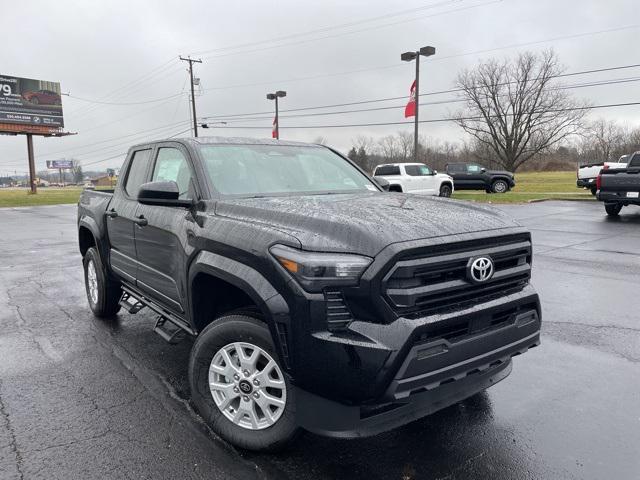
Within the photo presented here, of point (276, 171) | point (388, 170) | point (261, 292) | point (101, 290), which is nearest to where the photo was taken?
point (261, 292)

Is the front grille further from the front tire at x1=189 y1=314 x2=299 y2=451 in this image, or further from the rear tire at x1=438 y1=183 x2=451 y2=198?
the rear tire at x1=438 y1=183 x2=451 y2=198

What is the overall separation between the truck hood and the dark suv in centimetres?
2752

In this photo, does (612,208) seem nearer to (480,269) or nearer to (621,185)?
(621,185)

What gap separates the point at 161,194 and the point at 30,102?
5155 centimetres

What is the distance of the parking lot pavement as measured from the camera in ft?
9.01

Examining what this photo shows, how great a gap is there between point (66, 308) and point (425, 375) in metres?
5.26

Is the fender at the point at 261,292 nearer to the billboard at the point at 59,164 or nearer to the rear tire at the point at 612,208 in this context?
the rear tire at the point at 612,208

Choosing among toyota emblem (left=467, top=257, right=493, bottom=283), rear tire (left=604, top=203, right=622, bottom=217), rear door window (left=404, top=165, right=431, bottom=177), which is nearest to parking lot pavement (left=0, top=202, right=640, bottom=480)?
toyota emblem (left=467, top=257, right=493, bottom=283)

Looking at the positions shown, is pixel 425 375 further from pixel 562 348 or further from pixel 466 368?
pixel 562 348

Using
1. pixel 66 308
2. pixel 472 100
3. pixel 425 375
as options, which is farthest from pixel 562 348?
pixel 472 100

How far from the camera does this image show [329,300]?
93.0 inches

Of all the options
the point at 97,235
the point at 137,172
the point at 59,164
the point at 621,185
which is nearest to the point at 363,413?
the point at 137,172

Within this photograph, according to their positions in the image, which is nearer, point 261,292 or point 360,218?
point 261,292

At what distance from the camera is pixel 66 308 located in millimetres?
6098
